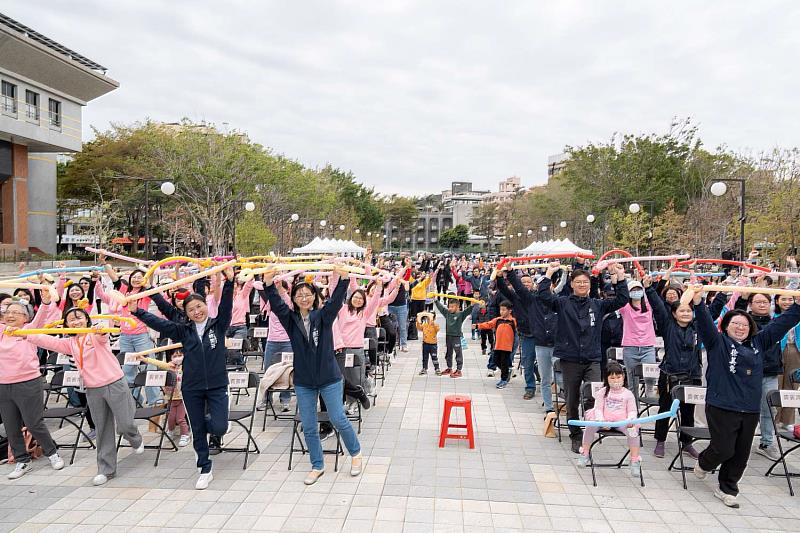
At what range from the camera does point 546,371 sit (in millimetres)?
7875

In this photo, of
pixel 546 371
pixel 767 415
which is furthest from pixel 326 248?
pixel 767 415

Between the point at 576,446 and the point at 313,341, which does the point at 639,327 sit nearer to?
the point at 576,446

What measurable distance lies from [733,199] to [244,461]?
34.4 meters

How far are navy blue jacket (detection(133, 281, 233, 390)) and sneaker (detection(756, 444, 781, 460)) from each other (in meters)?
6.30

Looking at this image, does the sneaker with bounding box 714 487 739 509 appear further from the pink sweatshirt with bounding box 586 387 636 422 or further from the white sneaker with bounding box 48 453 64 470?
the white sneaker with bounding box 48 453 64 470

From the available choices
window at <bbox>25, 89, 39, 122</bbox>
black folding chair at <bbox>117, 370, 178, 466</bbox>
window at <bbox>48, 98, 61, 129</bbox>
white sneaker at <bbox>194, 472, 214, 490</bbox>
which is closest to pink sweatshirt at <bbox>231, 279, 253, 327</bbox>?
black folding chair at <bbox>117, 370, 178, 466</bbox>

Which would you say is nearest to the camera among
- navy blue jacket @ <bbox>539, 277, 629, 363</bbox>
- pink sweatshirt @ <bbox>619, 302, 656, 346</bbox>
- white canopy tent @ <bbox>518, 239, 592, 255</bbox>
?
navy blue jacket @ <bbox>539, 277, 629, 363</bbox>

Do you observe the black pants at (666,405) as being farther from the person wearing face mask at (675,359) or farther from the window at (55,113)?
the window at (55,113)

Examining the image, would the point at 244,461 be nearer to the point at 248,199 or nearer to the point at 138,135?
the point at 248,199

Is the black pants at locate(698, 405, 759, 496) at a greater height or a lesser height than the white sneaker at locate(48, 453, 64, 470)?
greater

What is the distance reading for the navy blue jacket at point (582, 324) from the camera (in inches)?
247

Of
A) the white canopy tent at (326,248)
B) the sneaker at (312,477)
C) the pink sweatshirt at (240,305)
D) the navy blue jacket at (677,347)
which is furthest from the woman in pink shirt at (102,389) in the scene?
the white canopy tent at (326,248)

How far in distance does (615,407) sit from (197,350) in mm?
4417

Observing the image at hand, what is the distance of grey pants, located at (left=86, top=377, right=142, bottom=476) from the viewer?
18.5 feet
